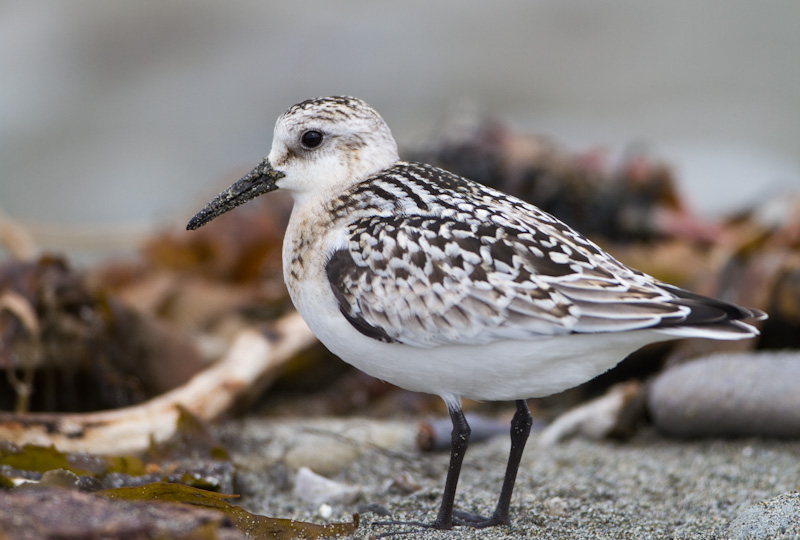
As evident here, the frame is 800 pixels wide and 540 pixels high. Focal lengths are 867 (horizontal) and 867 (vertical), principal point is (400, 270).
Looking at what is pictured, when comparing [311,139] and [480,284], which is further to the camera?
[311,139]

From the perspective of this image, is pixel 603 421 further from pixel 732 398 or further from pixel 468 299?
pixel 468 299

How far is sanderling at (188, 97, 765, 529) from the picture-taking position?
315cm

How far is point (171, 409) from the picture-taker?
453cm

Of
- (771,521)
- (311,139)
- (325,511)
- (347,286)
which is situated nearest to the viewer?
(771,521)

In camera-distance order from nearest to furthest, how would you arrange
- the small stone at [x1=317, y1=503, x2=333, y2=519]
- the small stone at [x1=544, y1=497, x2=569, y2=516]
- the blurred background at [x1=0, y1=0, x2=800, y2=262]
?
the small stone at [x1=544, y1=497, x2=569, y2=516] < the small stone at [x1=317, y1=503, x2=333, y2=519] < the blurred background at [x1=0, y1=0, x2=800, y2=262]

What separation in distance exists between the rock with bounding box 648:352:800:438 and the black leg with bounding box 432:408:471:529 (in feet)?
5.43

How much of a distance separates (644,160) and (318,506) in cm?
488

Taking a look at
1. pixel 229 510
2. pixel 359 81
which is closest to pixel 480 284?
pixel 229 510

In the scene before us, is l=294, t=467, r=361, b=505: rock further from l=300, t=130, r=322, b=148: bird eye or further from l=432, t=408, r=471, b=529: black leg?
l=300, t=130, r=322, b=148: bird eye

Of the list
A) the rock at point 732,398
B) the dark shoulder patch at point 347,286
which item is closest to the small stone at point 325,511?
the dark shoulder patch at point 347,286

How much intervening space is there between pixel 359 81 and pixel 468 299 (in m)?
10.6

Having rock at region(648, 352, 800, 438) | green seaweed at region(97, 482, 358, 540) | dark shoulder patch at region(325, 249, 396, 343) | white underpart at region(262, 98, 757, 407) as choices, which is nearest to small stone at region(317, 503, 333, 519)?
green seaweed at region(97, 482, 358, 540)

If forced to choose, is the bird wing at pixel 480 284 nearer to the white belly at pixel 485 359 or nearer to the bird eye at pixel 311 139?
the white belly at pixel 485 359

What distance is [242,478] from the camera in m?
4.00
